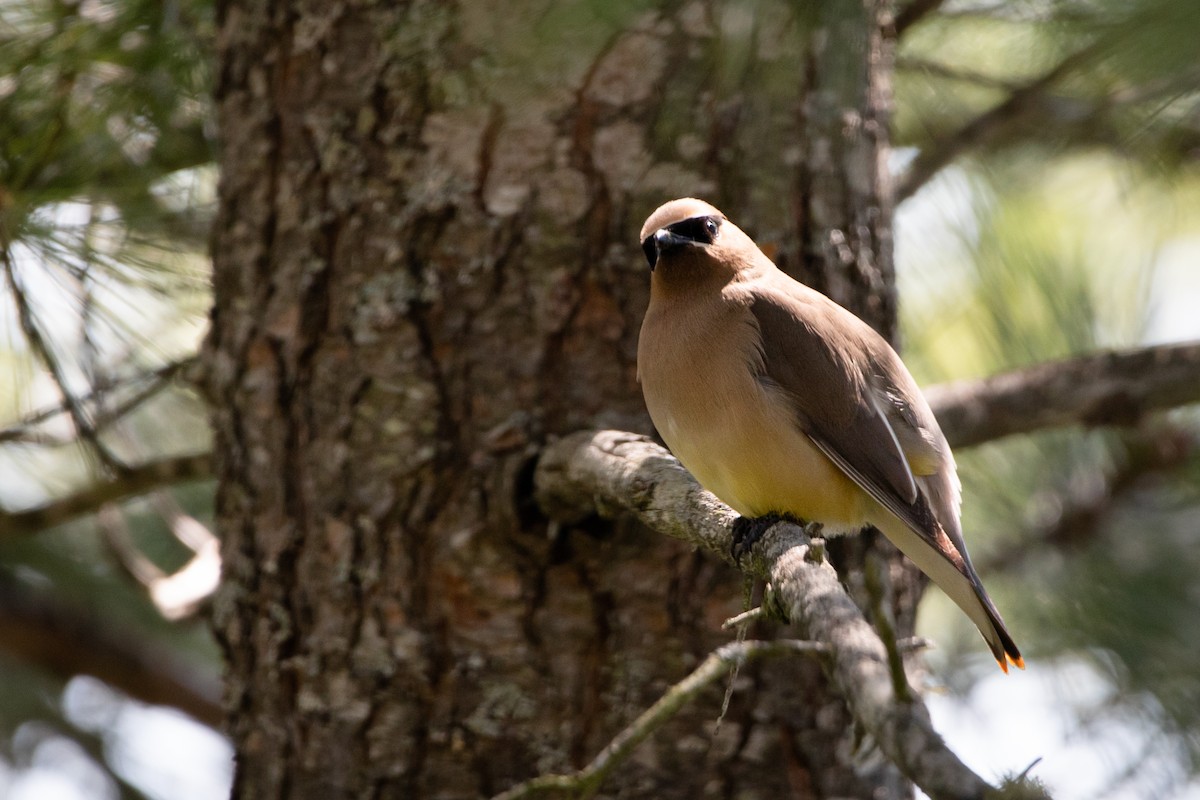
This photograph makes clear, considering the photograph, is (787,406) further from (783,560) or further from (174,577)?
(174,577)

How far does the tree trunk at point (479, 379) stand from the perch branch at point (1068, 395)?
12.7 inches

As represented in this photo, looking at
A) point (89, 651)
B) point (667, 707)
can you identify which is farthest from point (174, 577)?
point (667, 707)

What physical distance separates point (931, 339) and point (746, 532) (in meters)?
2.90

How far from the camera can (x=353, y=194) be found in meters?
3.14

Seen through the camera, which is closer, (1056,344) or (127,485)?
(127,485)

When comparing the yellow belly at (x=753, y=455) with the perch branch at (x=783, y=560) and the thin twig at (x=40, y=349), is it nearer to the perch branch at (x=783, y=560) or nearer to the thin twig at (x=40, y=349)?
the perch branch at (x=783, y=560)

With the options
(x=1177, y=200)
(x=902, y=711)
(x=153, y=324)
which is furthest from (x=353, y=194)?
(x=1177, y=200)

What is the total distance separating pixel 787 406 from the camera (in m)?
2.99

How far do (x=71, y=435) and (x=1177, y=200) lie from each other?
423 centimetres

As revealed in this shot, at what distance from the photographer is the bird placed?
2.90m

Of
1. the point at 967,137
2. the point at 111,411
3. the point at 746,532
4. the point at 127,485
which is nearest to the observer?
the point at 746,532

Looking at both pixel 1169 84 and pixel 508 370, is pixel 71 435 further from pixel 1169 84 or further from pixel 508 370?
pixel 1169 84

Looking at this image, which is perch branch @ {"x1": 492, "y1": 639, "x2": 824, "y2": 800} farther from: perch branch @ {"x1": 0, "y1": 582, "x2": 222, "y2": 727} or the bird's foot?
perch branch @ {"x1": 0, "y1": 582, "x2": 222, "y2": 727}

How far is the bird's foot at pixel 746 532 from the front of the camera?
2.23m
